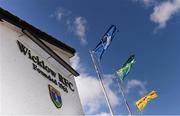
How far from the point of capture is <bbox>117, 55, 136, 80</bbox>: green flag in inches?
911

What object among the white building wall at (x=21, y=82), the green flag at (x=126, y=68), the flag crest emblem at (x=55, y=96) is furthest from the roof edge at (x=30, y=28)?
the green flag at (x=126, y=68)

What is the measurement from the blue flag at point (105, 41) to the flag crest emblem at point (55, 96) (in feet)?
18.4

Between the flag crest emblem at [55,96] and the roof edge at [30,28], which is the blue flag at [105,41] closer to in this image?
the roof edge at [30,28]

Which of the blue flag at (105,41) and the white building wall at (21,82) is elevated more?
the blue flag at (105,41)

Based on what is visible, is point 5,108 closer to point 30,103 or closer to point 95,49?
point 30,103

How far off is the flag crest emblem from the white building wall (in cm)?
23

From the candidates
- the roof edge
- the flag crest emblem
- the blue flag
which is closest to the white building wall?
the flag crest emblem

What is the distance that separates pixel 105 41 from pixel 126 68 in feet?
9.30

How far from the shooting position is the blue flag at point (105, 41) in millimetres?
21328

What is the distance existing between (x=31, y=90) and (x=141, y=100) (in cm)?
1419

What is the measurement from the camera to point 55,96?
651 inches

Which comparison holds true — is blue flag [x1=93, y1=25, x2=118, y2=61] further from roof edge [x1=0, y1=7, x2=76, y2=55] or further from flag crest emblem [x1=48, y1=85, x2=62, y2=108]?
flag crest emblem [x1=48, y1=85, x2=62, y2=108]

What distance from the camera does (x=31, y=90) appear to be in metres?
14.7

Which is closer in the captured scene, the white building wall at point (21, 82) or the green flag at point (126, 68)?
the white building wall at point (21, 82)
